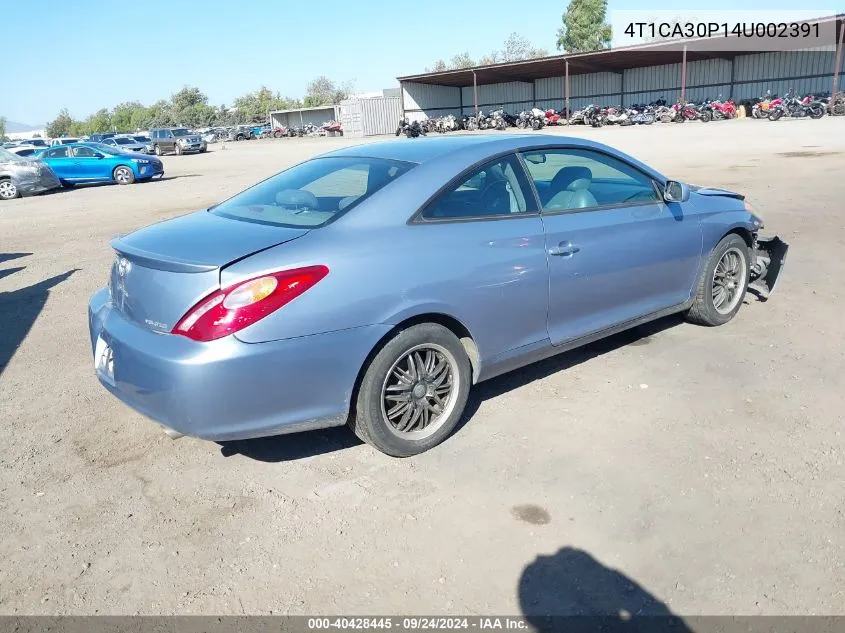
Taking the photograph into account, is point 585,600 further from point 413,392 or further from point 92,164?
point 92,164

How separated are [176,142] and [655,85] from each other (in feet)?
109

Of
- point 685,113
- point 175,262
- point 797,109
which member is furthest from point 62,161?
point 797,109

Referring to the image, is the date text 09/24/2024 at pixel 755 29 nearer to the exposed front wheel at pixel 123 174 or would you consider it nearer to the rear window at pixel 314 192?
the exposed front wheel at pixel 123 174

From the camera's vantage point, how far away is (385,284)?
333 cm

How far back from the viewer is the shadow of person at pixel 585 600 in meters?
2.49

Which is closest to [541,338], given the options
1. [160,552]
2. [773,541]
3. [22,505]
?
[773,541]

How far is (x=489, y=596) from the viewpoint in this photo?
2.64m

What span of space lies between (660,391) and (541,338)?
35.5 inches

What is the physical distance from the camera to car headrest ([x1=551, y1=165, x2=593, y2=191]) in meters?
4.44

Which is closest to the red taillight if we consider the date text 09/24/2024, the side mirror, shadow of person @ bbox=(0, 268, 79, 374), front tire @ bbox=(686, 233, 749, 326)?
the side mirror

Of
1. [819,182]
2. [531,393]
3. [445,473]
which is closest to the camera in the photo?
[445,473]

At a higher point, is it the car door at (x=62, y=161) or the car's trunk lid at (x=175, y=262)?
the car door at (x=62, y=161)

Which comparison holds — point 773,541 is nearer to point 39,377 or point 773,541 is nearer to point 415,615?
point 415,615

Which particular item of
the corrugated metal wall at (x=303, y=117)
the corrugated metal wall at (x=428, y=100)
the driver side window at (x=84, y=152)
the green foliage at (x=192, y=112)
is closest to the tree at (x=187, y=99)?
the green foliage at (x=192, y=112)
